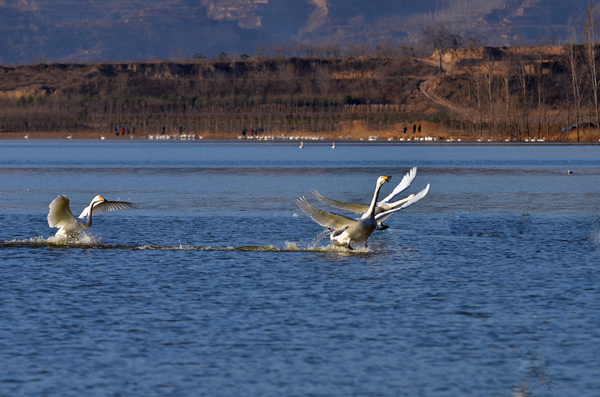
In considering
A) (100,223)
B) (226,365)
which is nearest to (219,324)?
(226,365)

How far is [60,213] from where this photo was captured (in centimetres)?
2025

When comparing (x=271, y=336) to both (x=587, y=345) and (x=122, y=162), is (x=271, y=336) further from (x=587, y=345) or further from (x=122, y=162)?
(x=122, y=162)

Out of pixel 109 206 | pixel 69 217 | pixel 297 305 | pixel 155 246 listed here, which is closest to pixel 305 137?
pixel 109 206

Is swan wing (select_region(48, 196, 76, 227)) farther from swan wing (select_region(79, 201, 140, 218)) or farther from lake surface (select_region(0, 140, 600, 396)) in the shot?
lake surface (select_region(0, 140, 600, 396))

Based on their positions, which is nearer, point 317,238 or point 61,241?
point 61,241

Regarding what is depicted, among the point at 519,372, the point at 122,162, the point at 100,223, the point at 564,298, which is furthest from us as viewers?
the point at 122,162

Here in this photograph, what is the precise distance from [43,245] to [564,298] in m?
12.0

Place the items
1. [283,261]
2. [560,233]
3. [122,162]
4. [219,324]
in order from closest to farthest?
[219,324] → [283,261] → [560,233] → [122,162]

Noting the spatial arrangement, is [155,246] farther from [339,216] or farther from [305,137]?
[305,137]

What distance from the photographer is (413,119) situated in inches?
6122

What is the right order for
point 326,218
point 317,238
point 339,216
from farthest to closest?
point 317,238 → point 326,218 → point 339,216

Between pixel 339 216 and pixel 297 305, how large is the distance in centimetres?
502

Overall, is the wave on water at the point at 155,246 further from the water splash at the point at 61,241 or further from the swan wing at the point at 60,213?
the swan wing at the point at 60,213

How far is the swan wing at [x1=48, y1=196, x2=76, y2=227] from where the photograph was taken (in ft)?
65.3
